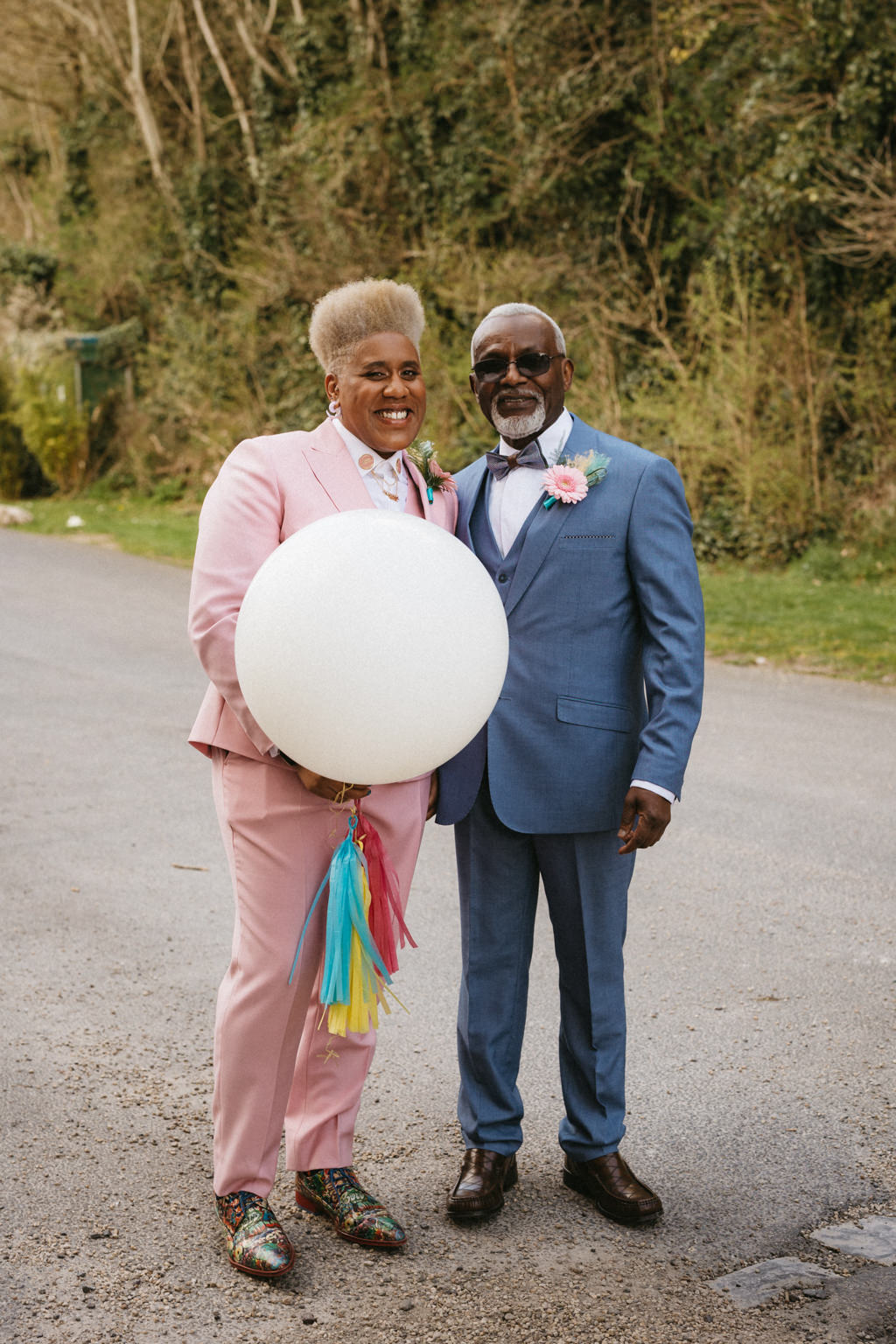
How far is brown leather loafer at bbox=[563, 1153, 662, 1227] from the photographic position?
10.4 ft

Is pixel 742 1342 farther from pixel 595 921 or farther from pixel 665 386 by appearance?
pixel 665 386

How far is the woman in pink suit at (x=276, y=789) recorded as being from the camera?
2924 millimetres

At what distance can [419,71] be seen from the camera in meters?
20.6

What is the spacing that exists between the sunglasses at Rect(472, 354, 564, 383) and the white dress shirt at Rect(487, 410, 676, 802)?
16 centimetres

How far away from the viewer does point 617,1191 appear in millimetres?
3188

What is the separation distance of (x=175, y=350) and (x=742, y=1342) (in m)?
25.4

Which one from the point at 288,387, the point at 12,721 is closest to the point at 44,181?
the point at 288,387

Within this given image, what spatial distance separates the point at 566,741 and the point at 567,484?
24.5 inches

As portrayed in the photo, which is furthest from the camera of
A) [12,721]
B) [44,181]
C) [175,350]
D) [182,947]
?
[44,181]

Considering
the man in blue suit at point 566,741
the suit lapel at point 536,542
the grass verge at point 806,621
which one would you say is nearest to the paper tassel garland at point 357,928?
the man in blue suit at point 566,741

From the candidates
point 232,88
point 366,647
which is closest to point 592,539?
point 366,647

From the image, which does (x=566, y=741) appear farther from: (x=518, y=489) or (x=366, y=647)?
(x=366, y=647)

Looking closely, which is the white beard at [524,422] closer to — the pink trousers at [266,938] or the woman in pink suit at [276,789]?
the woman in pink suit at [276,789]

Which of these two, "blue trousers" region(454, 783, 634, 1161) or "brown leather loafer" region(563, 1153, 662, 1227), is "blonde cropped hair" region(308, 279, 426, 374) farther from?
"brown leather loafer" region(563, 1153, 662, 1227)
